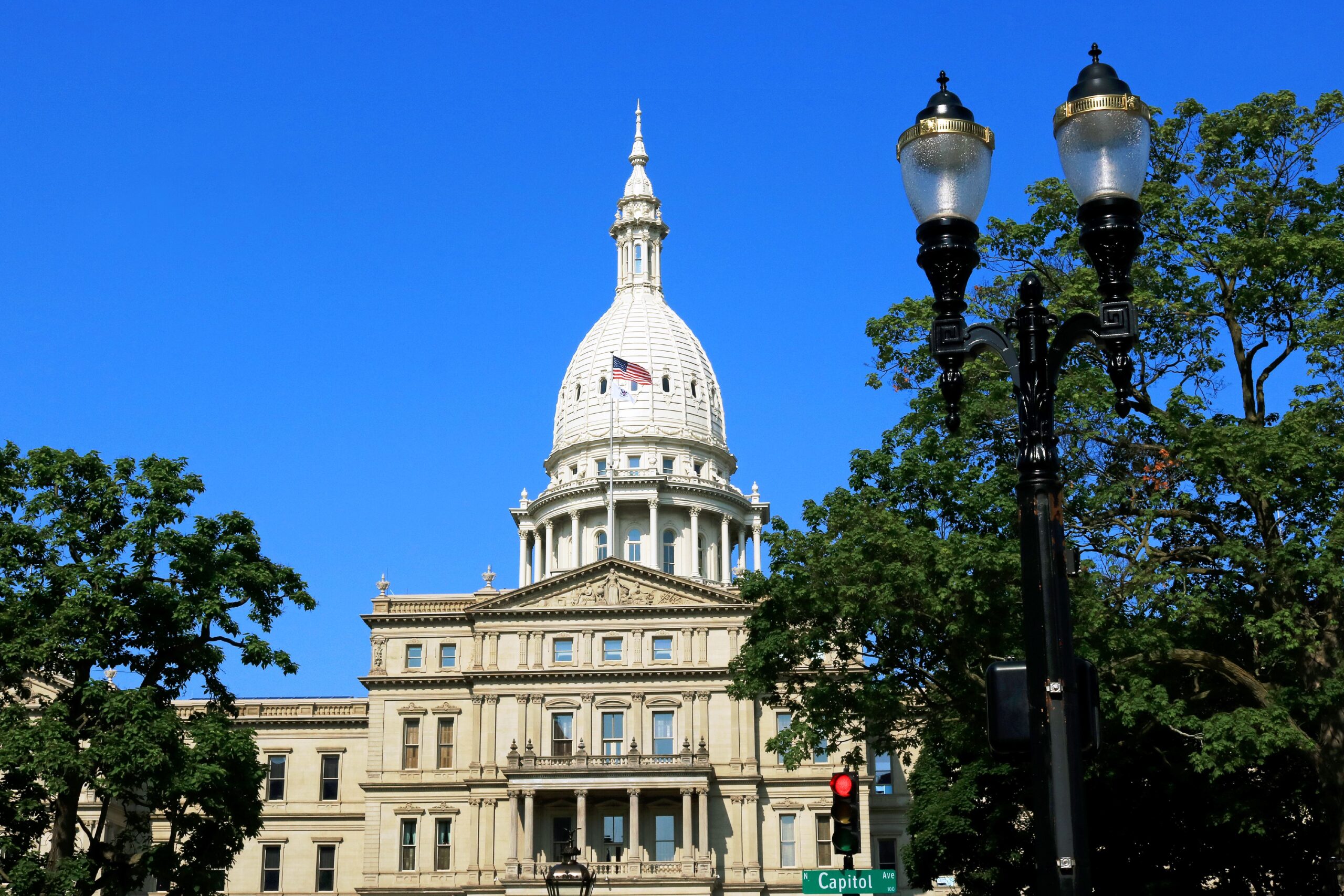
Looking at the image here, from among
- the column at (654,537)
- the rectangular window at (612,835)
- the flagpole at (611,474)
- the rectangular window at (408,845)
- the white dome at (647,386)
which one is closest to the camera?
the rectangular window at (612,835)

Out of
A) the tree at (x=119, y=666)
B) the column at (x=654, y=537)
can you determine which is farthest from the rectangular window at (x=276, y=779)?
the tree at (x=119, y=666)

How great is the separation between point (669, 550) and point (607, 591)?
16959 mm

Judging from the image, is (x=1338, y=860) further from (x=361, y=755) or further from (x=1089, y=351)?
(x=361, y=755)

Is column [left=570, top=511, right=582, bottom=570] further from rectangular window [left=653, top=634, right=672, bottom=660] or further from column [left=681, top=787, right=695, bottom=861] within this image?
column [left=681, top=787, right=695, bottom=861]

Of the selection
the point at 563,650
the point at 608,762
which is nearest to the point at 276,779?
the point at 563,650

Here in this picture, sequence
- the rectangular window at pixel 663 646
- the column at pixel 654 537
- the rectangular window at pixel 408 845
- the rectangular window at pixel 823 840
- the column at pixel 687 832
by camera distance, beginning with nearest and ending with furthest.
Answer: the column at pixel 687 832 → the rectangular window at pixel 823 840 → the rectangular window at pixel 408 845 → the rectangular window at pixel 663 646 → the column at pixel 654 537

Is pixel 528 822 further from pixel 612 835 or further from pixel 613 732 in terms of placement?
pixel 613 732

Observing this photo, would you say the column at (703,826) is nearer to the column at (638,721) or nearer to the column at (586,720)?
the column at (638,721)

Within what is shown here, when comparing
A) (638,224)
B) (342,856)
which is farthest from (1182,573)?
(638,224)

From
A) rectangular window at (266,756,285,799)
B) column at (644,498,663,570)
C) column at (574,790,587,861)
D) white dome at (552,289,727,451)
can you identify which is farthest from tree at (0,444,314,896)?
white dome at (552,289,727,451)

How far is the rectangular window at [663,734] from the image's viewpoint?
81500 mm

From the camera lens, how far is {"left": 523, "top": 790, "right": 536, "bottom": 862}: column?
78.7 metres

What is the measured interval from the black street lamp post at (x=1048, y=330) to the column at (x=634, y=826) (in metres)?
68.5

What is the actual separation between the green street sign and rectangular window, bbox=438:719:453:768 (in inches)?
2620
